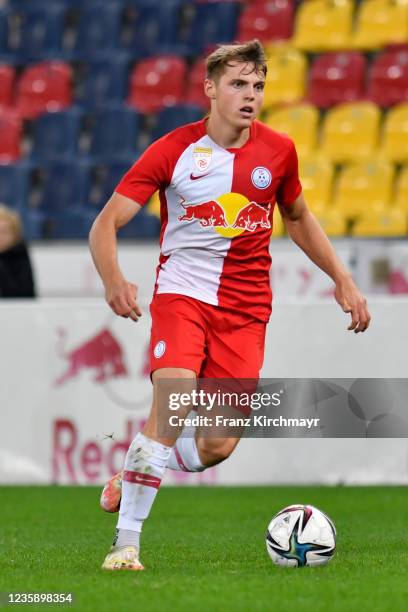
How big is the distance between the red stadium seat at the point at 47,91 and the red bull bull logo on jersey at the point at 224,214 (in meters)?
10.7

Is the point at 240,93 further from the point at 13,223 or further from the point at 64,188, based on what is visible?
the point at 64,188

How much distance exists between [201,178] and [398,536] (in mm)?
2109

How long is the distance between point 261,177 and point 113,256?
750mm

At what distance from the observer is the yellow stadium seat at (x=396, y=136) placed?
44.3 feet

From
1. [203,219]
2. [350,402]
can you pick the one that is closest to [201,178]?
[203,219]

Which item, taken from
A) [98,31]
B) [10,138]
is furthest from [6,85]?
[98,31]

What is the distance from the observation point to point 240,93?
16.8 feet

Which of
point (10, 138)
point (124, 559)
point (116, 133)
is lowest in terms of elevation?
point (124, 559)

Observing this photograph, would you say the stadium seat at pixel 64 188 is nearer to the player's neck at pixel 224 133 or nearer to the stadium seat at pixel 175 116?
the stadium seat at pixel 175 116

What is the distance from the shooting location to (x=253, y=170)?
526cm

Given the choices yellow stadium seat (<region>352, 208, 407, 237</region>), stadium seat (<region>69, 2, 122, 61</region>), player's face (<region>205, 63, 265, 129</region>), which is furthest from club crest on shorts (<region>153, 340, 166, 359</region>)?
stadium seat (<region>69, 2, 122, 61</region>)

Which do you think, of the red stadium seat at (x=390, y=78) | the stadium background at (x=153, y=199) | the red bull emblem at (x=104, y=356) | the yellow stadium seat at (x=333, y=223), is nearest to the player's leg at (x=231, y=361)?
the stadium background at (x=153, y=199)

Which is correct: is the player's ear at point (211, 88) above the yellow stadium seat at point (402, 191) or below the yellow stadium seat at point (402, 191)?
above
